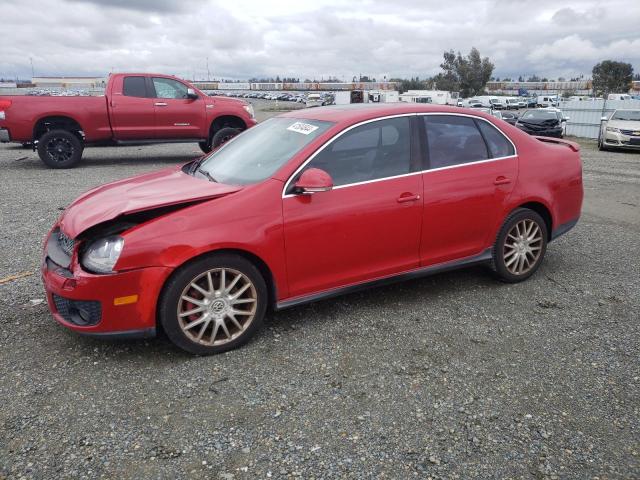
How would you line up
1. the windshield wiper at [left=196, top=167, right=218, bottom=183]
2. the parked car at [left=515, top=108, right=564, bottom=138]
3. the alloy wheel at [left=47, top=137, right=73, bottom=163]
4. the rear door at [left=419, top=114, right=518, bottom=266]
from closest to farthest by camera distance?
the windshield wiper at [left=196, top=167, right=218, bottom=183] < the rear door at [left=419, top=114, right=518, bottom=266] < the alloy wheel at [left=47, top=137, right=73, bottom=163] < the parked car at [left=515, top=108, right=564, bottom=138]

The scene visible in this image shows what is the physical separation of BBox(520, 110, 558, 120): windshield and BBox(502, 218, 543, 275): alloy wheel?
56.0 feet

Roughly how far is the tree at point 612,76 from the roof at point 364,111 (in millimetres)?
74899

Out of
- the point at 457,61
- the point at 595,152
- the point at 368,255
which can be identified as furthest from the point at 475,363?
the point at 457,61

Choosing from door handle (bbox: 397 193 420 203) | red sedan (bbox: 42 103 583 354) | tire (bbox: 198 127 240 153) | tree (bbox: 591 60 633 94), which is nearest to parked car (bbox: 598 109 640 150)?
tire (bbox: 198 127 240 153)

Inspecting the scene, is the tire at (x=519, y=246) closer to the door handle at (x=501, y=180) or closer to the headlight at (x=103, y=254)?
the door handle at (x=501, y=180)

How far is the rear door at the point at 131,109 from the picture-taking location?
11016mm

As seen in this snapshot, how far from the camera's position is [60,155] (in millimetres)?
11070

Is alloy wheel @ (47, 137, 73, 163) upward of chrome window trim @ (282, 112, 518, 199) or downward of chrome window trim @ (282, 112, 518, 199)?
downward

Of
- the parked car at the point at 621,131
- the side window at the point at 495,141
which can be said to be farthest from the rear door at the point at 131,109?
the parked car at the point at 621,131

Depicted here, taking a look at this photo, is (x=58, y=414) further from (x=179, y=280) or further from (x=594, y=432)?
(x=594, y=432)

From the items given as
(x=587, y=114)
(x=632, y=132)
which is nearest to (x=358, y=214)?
(x=632, y=132)

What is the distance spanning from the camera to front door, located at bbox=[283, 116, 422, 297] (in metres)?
3.54

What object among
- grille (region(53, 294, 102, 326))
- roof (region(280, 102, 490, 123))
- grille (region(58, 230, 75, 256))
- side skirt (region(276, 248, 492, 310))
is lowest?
side skirt (region(276, 248, 492, 310))

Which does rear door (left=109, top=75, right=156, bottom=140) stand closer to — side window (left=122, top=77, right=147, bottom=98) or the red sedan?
side window (left=122, top=77, right=147, bottom=98)
